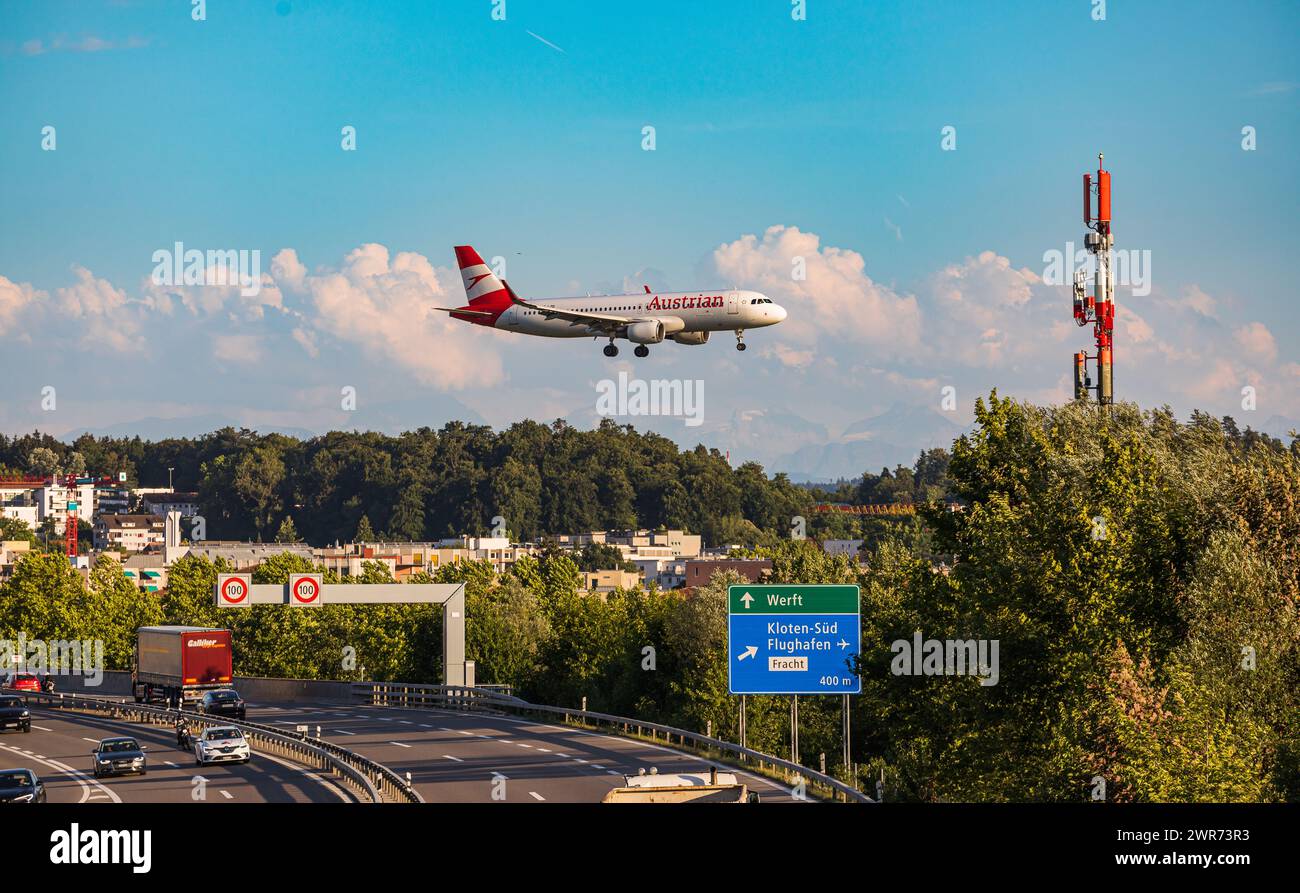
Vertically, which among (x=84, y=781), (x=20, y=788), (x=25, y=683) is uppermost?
(x=20, y=788)

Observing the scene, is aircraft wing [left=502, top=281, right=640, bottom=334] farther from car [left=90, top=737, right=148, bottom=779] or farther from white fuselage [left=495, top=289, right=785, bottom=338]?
car [left=90, top=737, right=148, bottom=779]

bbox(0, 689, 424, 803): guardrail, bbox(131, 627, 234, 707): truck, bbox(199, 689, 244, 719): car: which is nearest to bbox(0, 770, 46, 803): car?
bbox(0, 689, 424, 803): guardrail

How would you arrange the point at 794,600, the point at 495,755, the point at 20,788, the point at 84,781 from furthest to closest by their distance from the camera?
the point at 495,755
the point at 794,600
the point at 84,781
the point at 20,788

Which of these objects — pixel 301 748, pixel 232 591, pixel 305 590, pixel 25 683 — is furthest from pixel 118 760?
pixel 25 683

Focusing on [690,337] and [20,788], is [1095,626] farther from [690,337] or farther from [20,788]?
[690,337]

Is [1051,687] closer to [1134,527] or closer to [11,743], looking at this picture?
[1134,527]

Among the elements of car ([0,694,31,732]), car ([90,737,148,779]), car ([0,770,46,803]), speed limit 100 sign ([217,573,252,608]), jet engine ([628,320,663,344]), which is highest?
jet engine ([628,320,663,344])
